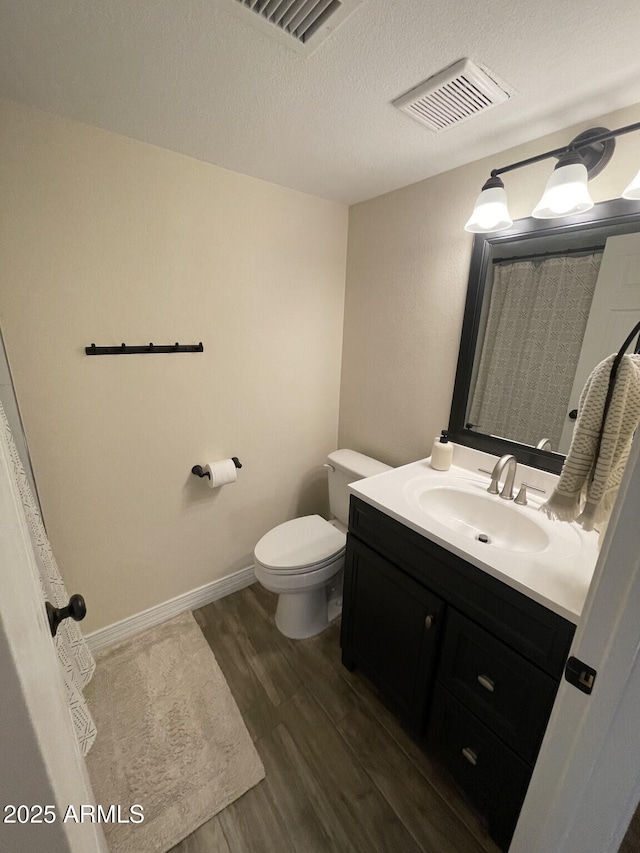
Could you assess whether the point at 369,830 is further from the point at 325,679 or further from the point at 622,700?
the point at 622,700

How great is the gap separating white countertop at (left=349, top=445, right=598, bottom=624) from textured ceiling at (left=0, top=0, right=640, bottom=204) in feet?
3.85

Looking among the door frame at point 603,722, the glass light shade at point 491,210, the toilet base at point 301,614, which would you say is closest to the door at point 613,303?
the glass light shade at point 491,210

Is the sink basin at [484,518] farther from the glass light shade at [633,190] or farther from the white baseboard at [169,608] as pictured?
the white baseboard at [169,608]

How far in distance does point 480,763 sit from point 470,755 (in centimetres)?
3

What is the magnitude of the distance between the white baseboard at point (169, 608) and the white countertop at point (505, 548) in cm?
114

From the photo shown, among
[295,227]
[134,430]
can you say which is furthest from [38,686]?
[295,227]

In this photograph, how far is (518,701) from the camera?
927mm

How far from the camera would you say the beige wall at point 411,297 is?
1.36 m

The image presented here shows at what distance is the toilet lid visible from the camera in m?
1.59

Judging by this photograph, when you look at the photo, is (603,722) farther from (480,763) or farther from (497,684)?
(480,763)

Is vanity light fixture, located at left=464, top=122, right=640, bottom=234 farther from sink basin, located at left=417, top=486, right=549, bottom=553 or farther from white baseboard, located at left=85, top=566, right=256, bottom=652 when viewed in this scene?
white baseboard, located at left=85, top=566, right=256, bottom=652

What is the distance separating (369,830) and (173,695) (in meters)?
0.88

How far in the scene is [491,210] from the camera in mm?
1172

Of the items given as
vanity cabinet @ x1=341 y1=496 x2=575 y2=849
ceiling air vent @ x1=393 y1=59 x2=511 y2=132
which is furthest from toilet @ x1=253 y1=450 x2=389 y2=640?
ceiling air vent @ x1=393 y1=59 x2=511 y2=132
